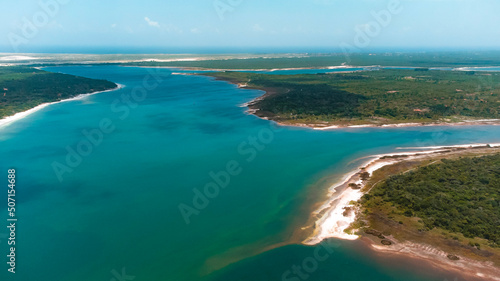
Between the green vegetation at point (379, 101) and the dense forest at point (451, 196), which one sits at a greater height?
the green vegetation at point (379, 101)

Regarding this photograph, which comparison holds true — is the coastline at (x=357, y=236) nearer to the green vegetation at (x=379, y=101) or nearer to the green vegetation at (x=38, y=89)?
the green vegetation at (x=379, y=101)

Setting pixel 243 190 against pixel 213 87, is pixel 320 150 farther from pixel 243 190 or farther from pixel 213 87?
pixel 213 87

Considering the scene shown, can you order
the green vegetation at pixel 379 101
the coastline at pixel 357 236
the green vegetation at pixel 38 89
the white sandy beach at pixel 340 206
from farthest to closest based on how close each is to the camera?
the green vegetation at pixel 38 89
the green vegetation at pixel 379 101
the white sandy beach at pixel 340 206
the coastline at pixel 357 236

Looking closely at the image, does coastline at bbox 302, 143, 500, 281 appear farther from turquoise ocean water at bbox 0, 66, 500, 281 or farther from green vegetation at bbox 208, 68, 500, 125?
green vegetation at bbox 208, 68, 500, 125

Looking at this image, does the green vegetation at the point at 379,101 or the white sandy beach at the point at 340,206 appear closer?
the white sandy beach at the point at 340,206

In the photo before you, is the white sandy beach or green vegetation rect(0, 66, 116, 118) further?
green vegetation rect(0, 66, 116, 118)

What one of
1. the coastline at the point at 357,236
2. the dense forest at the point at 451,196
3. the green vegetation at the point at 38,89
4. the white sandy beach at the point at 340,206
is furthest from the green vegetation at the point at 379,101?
the green vegetation at the point at 38,89

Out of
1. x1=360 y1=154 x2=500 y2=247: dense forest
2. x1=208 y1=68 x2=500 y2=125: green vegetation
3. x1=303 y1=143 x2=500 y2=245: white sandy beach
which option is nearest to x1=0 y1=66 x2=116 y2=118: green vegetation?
x1=208 y1=68 x2=500 y2=125: green vegetation
